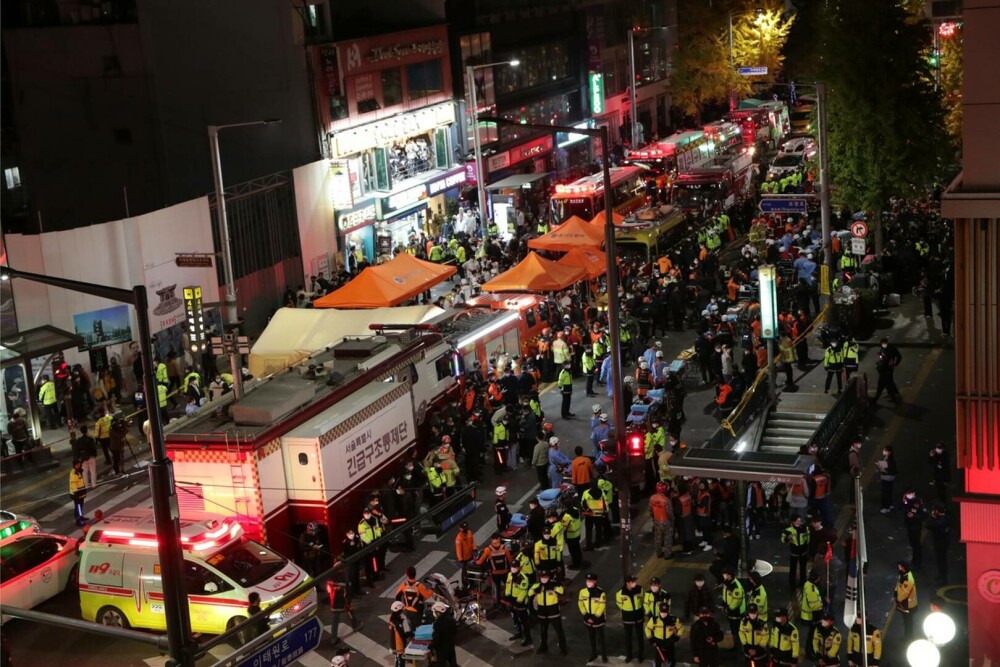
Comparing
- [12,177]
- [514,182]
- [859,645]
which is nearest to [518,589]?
[859,645]

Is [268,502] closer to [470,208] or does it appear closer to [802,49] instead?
[470,208]

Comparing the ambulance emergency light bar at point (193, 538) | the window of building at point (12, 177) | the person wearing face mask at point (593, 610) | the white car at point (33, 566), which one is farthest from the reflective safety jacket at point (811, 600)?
the window of building at point (12, 177)

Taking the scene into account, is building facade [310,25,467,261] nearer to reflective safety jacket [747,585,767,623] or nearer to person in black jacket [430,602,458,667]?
person in black jacket [430,602,458,667]

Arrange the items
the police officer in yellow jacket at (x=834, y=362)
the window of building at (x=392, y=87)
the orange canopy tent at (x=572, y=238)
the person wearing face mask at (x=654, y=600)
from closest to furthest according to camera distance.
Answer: the person wearing face mask at (x=654, y=600) → the police officer in yellow jacket at (x=834, y=362) → the orange canopy tent at (x=572, y=238) → the window of building at (x=392, y=87)

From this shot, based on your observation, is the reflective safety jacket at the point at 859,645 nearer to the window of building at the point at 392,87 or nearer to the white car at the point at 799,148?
the window of building at the point at 392,87

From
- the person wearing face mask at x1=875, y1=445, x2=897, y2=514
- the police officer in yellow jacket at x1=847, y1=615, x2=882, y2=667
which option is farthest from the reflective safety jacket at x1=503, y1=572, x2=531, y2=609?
the person wearing face mask at x1=875, y1=445, x2=897, y2=514

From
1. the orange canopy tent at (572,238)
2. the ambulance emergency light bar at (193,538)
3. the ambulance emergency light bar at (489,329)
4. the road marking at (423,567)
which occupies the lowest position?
the road marking at (423,567)
